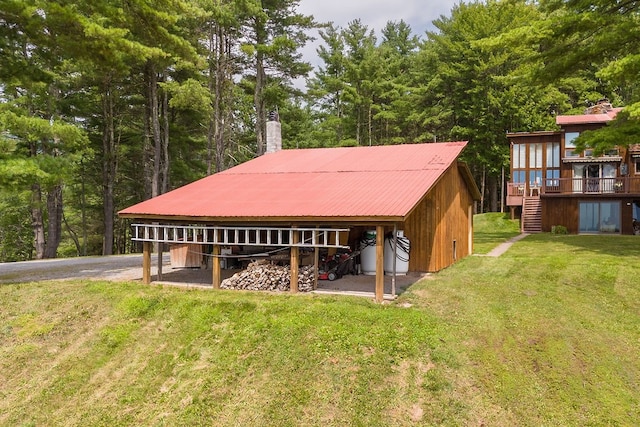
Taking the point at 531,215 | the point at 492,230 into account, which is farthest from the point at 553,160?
the point at 492,230

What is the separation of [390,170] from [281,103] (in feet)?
58.1

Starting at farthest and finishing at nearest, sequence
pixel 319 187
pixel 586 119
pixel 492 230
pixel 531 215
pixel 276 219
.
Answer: pixel 492 230 < pixel 531 215 < pixel 586 119 < pixel 319 187 < pixel 276 219

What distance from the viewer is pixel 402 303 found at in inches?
406

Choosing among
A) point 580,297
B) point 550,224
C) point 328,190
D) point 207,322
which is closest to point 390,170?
point 328,190

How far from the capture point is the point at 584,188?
24828 mm

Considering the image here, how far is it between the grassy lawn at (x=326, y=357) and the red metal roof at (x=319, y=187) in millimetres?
2295

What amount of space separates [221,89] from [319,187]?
700 inches

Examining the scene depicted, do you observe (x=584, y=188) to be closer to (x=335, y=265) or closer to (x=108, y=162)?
(x=335, y=265)

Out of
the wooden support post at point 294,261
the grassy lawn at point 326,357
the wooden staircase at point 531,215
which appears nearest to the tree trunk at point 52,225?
the grassy lawn at point 326,357

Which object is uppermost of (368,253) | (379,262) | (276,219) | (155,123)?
(155,123)

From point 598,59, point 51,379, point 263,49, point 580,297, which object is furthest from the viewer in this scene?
point 263,49

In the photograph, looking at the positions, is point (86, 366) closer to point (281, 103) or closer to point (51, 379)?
point (51, 379)

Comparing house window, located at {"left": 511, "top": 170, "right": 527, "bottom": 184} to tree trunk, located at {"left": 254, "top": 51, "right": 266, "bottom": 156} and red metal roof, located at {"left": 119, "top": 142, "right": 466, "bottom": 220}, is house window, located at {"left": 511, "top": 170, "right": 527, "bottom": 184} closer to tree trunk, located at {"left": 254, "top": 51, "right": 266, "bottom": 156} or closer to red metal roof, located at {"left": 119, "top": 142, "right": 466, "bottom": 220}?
red metal roof, located at {"left": 119, "top": 142, "right": 466, "bottom": 220}

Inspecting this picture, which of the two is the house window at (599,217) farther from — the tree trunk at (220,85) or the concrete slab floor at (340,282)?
the tree trunk at (220,85)
